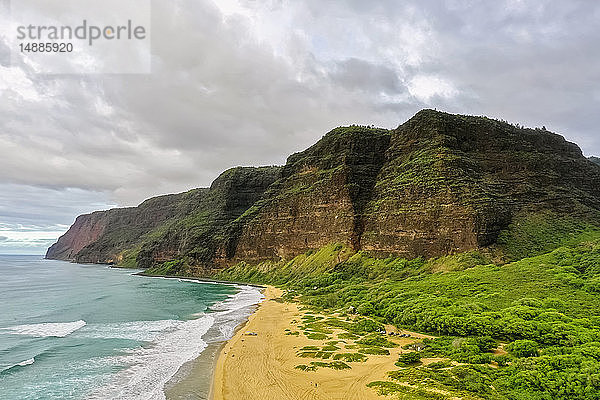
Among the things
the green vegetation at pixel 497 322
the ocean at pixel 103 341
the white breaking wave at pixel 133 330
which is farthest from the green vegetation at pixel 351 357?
the white breaking wave at pixel 133 330

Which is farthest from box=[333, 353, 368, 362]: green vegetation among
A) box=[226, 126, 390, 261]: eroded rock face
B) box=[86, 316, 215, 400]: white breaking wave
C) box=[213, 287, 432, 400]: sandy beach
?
box=[226, 126, 390, 261]: eroded rock face

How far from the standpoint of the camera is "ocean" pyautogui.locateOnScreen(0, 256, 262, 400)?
2211 cm

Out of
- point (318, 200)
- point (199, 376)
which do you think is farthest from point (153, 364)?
point (318, 200)

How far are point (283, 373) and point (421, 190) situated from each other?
48723 millimetres

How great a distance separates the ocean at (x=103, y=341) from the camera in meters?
22.1

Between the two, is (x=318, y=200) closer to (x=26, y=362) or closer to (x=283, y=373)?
(x=283, y=373)

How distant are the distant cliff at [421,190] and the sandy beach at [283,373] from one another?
34477mm

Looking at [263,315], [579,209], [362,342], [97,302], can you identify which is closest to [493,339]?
[362,342]

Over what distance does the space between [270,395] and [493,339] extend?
53.4ft

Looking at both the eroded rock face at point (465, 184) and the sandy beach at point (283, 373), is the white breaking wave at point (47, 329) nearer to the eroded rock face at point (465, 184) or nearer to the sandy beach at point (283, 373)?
the sandy beach at point (283, 373)

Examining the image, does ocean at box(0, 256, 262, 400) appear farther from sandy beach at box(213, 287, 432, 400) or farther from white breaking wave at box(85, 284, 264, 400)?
sandy beach at box(213, 287, 432, 400)

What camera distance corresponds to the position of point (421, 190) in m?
63.5

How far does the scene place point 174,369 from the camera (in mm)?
24531

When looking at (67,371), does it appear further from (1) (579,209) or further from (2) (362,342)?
(1) (579,209)
